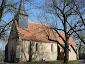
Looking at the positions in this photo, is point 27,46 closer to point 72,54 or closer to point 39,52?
point 39,52

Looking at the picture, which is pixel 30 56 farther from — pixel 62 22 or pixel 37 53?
pixel 62 22

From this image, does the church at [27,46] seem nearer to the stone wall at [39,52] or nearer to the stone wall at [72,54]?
the stone wall at [39,52]

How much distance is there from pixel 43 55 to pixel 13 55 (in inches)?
305

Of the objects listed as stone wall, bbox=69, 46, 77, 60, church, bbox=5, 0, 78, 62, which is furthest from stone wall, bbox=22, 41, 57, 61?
stone wall, bbox=69, 46, 77, 60

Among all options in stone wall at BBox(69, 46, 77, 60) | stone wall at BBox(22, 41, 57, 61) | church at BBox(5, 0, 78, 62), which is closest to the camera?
church at BBox(5, 0, 78, 62)

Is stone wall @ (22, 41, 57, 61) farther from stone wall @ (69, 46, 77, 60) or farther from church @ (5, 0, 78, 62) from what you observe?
stone wall @ (69, 46, 77, 60)

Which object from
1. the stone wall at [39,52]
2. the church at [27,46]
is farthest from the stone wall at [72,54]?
the stone wall at [39,52]

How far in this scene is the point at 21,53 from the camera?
28719 mm

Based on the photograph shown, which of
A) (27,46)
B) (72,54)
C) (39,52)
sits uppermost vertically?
(27,46)

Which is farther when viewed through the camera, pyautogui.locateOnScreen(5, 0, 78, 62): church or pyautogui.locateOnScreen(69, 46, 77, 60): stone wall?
pyautogui.locateOnScreen(69, 46, 77, 60): stone wall

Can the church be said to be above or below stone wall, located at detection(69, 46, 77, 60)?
above

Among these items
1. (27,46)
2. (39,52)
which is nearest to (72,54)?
(39,52)

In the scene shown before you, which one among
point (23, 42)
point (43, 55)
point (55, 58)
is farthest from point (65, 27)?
point (55, 58)

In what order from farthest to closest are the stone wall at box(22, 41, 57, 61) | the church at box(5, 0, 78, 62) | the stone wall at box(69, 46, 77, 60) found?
1. the stone wall at box(69, 46, 77, 60)
2. the stone wall at box(22, 41, 57, 61)
3. the church at box(5, 0, 78, 62)
